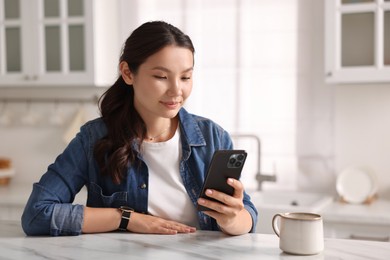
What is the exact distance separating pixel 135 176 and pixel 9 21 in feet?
6.89

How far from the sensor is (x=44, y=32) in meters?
3.28

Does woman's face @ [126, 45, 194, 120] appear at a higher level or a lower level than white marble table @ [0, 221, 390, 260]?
higher

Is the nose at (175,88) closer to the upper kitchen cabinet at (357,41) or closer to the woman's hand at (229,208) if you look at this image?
the woman's hand at (229,208)

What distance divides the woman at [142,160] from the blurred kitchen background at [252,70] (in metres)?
1.51

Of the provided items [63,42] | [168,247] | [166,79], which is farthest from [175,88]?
[63,42]

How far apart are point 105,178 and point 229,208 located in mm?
411

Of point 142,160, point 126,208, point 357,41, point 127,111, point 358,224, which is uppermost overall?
point 357,41

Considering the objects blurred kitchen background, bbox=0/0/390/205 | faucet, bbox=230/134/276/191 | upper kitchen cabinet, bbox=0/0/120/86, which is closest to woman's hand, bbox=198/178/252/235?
faucet, bbox=230/134/276/191

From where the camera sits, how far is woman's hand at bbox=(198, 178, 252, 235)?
138cm

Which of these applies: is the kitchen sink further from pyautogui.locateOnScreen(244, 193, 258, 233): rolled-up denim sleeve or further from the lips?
the lips

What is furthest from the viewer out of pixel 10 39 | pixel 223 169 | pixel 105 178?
pixel 10 39

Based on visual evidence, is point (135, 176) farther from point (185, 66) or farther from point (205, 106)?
point (205, 106)

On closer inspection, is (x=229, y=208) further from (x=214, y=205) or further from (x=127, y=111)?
(x=127, y=111)

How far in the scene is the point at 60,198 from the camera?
5.17 feet
